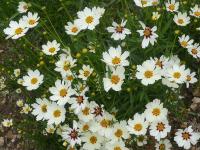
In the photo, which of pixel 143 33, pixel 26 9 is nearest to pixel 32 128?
pixel 26 9

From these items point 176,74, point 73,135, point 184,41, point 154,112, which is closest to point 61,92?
point 73,135

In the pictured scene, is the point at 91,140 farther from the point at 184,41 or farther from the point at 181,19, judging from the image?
the point at 181,19

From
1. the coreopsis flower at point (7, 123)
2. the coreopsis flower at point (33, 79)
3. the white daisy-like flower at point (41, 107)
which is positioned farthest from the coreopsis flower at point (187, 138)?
the coreopsis flower at point (7, 123)

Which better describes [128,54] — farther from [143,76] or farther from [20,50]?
[20,50]

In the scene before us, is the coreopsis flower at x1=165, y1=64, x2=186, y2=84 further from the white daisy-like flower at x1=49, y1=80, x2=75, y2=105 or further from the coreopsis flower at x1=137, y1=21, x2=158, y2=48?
the white daisy-like flower at x1=49, y1=80, x2=75, y2=105

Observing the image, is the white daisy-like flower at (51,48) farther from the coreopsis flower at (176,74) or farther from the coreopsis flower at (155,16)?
the coreopsis flower at (176,74)
